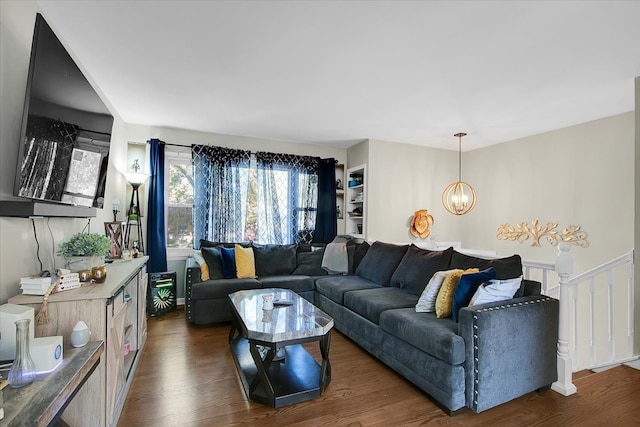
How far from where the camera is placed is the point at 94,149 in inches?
90.0

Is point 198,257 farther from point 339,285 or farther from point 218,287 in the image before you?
point 339,285

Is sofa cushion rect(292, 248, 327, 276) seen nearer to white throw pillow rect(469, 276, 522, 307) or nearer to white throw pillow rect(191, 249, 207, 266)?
white throw pillow rect(191, 249, 207, 266)

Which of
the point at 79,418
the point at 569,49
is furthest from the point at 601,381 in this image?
the point at 79,418

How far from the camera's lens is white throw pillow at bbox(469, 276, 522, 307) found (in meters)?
2.11

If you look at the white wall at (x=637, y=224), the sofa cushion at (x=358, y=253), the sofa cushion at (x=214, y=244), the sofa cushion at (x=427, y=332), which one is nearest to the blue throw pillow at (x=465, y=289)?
the sofa cushion at (x=427, y=332)

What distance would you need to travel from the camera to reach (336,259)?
Answer: 13.9 ft

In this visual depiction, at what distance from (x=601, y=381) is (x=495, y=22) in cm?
277

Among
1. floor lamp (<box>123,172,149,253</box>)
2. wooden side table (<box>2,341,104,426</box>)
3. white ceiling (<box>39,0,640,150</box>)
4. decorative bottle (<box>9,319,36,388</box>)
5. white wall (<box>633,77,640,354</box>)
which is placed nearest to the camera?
wooden side table (<box>2,341,104,426</box>)

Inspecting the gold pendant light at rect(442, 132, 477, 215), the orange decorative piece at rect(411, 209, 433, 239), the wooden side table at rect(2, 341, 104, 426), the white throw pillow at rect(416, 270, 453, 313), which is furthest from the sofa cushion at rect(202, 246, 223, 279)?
the gold pendant light at rect(442, 132, 477, 215)

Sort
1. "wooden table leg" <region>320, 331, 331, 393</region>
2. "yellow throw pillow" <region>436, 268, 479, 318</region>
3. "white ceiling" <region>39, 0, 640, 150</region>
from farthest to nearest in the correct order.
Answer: "yellow throw pillow" <region>436, 268, 479, 318</region>, "wooden table leg" <region>320, 331, 331, 393</region>, "white ceiling" <region>39, 0, 640, 150</region>

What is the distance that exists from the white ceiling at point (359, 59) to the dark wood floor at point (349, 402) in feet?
8.11

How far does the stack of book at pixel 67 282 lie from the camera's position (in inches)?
64.8

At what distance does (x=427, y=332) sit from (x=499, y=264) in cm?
88

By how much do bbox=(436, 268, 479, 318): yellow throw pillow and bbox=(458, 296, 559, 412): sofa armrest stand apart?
316 mm
